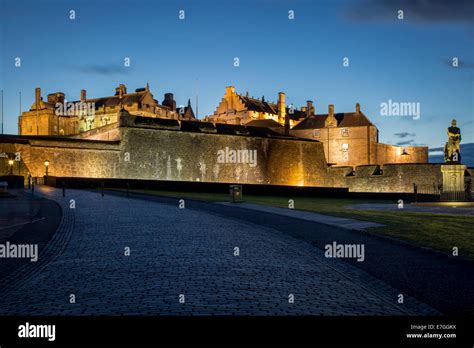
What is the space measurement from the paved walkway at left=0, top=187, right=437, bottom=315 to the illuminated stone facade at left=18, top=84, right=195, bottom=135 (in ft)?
245

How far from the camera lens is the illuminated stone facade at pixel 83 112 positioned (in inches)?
3410

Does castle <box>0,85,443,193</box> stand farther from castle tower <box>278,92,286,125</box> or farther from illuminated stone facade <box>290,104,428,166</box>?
castle tower <box>278,92,286,125</box>

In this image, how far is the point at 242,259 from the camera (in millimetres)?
9961

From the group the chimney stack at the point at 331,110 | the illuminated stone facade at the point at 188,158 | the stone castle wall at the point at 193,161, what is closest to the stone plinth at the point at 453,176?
the illuminated stone facade at the point at 188,158

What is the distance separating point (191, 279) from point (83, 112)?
8925 cm

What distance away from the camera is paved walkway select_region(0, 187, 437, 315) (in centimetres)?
642

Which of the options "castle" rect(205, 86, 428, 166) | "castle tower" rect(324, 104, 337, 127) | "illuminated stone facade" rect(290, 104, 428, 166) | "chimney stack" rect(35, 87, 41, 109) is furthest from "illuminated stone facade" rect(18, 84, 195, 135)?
"castle tower" rect(324, 104, 337, 127)

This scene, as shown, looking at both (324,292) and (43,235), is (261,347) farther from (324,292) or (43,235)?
(43,235)

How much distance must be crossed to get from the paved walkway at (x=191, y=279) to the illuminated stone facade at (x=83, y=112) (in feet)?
245

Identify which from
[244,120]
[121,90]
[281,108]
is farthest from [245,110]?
[121,90]

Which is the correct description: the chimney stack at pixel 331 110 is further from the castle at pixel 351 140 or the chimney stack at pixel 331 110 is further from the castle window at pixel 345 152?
the castle window at pixel 345 152

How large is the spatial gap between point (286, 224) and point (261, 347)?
39.0ft

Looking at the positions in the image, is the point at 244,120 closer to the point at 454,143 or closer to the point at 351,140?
the point at 351,140

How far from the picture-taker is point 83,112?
301 feet
